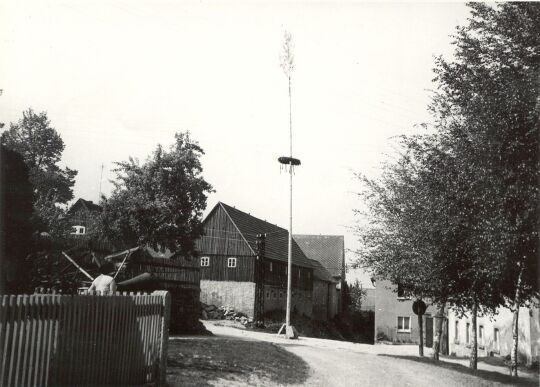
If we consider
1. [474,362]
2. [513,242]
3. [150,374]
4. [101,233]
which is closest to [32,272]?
[150,374]

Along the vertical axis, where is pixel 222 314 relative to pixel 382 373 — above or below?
below

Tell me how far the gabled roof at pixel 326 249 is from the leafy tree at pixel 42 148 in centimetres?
3513

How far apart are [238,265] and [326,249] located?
29.5 meters

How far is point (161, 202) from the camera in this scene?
2344 centimetres

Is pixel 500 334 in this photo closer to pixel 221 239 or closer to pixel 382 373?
pixel 382 373

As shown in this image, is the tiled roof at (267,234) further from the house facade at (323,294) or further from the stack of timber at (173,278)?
the stack of timber at (173,278)

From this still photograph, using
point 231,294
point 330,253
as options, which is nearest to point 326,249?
point 330,253

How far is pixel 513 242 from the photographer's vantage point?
1307 centimetres

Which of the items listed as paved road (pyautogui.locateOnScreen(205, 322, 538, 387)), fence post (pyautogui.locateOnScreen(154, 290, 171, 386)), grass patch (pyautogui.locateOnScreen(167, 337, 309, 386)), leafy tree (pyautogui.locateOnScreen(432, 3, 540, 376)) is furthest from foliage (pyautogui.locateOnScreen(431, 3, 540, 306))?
fence post (pyautogui.locateOnScreen(154, 290, 171, 386))

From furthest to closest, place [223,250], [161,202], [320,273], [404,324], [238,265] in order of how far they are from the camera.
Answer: [320,273] < [223,250] < [238,265] < [404,324] < [161,202]

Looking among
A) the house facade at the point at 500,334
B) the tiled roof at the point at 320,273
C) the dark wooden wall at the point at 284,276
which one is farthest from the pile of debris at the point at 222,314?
the tiled roof at the point at 320,273

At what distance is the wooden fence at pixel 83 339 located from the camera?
617 centimetres

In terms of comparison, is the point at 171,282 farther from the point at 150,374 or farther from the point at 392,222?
the point at 150,374

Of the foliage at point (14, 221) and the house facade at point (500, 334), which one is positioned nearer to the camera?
the foliage at point (14, 221)
